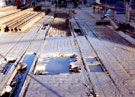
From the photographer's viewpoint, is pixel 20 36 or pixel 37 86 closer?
pixel 37 86

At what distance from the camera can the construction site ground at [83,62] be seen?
13.6ft

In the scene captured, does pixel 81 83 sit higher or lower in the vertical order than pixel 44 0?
lower

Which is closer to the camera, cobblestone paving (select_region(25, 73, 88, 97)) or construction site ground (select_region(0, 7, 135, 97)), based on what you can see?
cobblestone paving (select_region(25, 73, 88, 97))

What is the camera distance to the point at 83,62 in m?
5.74

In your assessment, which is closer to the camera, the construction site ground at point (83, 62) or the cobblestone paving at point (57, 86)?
the cobblestone paving at point (57, 86)

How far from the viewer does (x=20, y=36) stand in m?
9.49

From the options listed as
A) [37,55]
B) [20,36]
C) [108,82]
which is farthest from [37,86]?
[20,36]

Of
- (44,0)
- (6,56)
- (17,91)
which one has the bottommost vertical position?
(17,91)

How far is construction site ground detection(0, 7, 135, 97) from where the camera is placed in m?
4.16

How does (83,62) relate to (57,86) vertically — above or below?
above

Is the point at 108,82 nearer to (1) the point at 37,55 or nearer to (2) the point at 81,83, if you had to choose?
(2) the point at 81,83

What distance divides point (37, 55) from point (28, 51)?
0.74m

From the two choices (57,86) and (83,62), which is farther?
(83,62)

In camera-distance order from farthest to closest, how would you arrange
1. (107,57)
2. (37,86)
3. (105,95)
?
(107,57)
(37,86)
(105,95)
